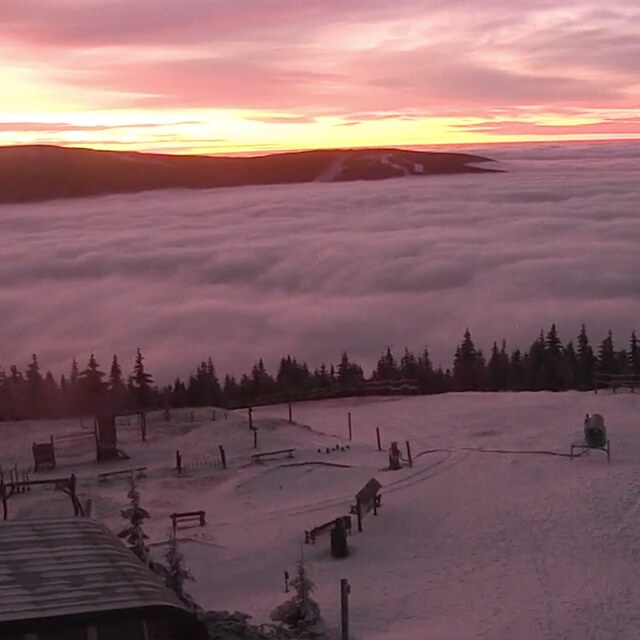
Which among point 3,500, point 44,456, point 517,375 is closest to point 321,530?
point 3,500

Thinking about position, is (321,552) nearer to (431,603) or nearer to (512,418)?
(431,603)

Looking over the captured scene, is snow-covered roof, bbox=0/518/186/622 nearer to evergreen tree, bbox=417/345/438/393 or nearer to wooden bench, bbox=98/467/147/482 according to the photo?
wooden bench, bbox=98/467/147/482

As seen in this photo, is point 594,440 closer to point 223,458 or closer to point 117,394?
point 223,458

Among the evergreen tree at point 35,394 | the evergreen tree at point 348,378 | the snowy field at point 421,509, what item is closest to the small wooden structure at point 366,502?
the snowy field at point 421,509

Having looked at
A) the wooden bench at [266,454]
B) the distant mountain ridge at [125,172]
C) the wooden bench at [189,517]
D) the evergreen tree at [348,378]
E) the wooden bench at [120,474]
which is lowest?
the wooden bench at [189,517]

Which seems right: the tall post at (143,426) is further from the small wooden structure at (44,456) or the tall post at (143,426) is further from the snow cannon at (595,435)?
the snow cannon at (595,435)
